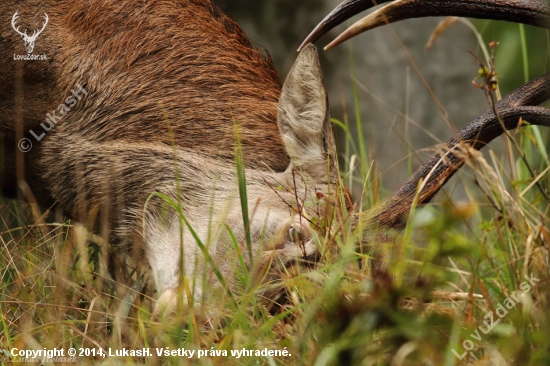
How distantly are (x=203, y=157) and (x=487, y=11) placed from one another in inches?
48.5

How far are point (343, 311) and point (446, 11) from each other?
1.48 m

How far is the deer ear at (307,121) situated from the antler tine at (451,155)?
0.27 meters

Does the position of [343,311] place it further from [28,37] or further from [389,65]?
[389,65]

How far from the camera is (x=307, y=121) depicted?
9.50ft

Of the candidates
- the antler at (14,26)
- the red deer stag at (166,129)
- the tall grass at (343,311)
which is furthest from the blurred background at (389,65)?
the tall grass at (343,311)

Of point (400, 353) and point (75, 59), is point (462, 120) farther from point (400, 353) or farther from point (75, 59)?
point (400, 353)

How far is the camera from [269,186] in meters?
2.86

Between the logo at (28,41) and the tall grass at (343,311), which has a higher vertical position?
the logo at (28,41)

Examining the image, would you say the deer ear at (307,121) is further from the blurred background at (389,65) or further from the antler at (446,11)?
the blurred background at (389,65)

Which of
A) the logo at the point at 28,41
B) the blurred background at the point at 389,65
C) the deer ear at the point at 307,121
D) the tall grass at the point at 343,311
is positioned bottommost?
the tall grass at the point at 343,311

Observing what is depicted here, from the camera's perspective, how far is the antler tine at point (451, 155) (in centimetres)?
265

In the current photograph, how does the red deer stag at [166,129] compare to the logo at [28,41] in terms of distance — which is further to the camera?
the logo at [28,41]

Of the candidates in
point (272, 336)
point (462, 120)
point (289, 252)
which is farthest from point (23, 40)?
point (462, 120)

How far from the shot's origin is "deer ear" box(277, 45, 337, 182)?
286 centimetres
